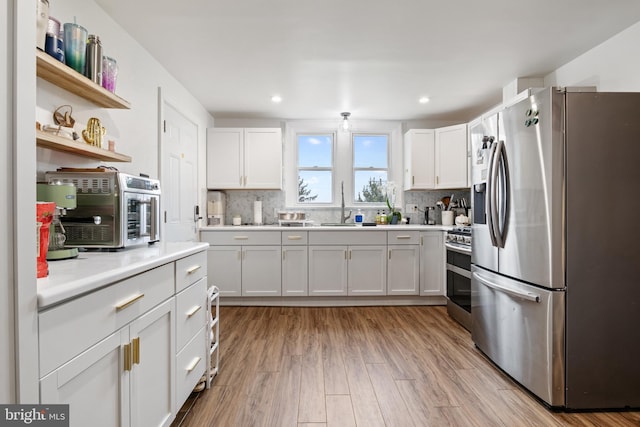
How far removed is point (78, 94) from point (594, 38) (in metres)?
3.46

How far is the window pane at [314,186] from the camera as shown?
15.2ft

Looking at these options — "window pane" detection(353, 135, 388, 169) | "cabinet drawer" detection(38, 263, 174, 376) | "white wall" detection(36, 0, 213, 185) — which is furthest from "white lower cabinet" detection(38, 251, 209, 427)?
"window pane" detection(353, 135, 388, 169)

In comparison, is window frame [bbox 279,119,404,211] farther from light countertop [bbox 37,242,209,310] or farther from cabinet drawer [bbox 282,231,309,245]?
light countertop [bbox 37,242,209,310]

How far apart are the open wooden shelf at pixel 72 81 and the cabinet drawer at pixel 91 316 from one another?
100cm

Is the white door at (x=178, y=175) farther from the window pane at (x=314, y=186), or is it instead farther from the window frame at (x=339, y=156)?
the window pane at (x=314, y=186)

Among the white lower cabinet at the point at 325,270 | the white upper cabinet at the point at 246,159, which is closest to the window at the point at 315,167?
the white upper cabinet at the point at 246,159

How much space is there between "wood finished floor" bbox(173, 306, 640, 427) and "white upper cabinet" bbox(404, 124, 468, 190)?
1.81 meters

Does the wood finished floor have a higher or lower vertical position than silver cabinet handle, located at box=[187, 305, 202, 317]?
lower

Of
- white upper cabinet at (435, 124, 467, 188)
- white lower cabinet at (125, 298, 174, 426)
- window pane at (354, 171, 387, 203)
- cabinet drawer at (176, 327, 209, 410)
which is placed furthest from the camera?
window pane at (354, 171, 387, 203)

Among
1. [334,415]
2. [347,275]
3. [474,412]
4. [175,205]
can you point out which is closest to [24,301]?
[334,415]

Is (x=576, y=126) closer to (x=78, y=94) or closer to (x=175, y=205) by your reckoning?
(x=78, y=94)

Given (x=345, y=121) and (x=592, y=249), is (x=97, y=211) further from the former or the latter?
(x=345, y=121)

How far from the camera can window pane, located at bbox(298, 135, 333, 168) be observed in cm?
463

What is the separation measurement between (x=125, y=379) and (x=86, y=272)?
41 cm
